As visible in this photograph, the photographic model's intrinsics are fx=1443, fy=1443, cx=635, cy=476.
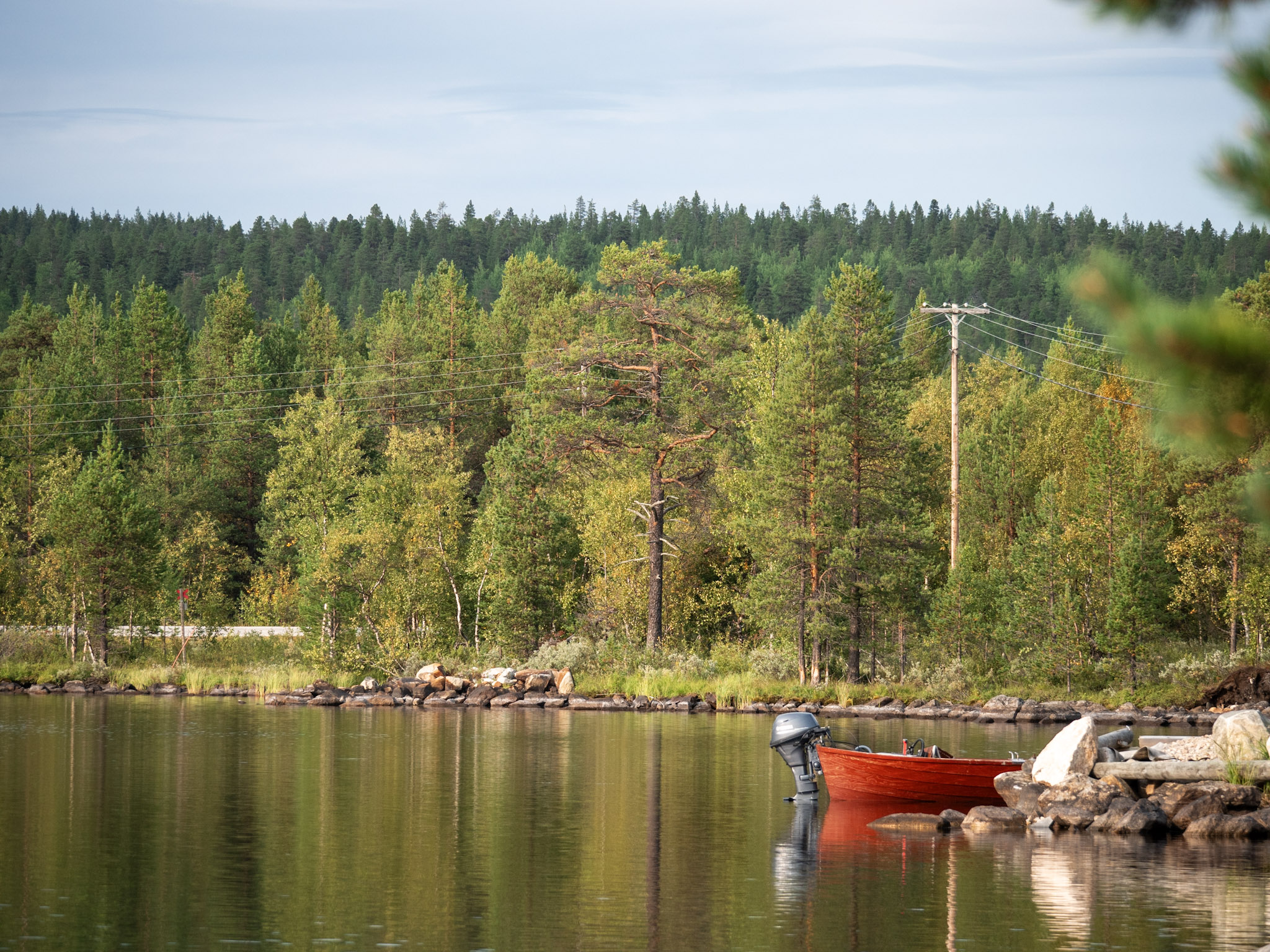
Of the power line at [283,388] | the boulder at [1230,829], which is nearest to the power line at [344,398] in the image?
the power line at [283,388]

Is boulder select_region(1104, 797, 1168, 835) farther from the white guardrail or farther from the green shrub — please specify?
the white guardrail

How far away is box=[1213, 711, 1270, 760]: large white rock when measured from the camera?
2616 cm

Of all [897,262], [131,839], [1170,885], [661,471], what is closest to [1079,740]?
[1170,885]

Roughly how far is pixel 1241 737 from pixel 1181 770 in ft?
4.47

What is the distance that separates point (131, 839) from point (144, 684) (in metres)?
36.9

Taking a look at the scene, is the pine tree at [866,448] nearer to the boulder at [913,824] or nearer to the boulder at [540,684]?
the boulder at [540,684]

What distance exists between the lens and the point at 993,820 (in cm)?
2538

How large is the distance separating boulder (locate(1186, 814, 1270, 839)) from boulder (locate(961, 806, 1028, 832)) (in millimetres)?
2814

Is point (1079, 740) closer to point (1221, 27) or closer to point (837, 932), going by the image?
point (837, 932)

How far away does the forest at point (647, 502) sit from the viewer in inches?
2058

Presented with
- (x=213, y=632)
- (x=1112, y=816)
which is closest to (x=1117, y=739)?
(x=1112, y=816)

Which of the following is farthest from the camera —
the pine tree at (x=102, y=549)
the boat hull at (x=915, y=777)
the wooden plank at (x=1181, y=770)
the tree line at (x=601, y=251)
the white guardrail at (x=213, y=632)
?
the tree line at (x=601, y=251)

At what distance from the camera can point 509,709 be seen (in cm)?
5169

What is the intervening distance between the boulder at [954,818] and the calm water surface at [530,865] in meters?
0.94
